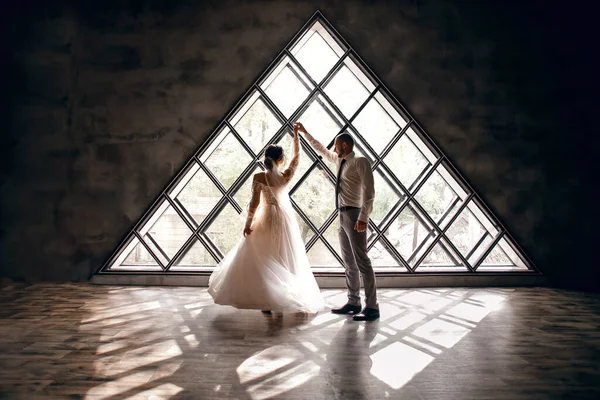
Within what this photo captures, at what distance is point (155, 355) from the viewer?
7.82 ft

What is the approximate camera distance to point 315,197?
4.35 m

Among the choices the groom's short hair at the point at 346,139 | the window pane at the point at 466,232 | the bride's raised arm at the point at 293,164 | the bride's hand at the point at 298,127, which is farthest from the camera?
the window pane at the point at 466,232

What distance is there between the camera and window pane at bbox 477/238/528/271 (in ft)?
14.2

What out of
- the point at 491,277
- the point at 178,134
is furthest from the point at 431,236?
the point at 178,134

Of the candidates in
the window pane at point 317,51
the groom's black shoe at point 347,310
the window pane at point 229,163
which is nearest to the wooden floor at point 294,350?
the groom's black shoe at point 347,310

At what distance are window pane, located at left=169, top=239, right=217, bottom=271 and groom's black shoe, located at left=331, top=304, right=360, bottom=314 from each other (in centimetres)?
163

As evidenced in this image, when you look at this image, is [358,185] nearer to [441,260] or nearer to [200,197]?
[441,260]

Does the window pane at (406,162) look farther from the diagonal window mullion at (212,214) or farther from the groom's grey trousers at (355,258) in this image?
the diagonal window mullion at (212,214)

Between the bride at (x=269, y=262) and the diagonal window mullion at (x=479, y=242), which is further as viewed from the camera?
the diagonal window mullion at (x=479, y=242)

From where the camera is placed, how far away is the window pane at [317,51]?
4289 mm

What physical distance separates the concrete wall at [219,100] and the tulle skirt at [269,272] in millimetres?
1523

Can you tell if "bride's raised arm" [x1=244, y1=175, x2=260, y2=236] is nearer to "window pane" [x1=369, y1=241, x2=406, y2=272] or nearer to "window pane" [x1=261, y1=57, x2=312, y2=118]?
"window pane" [x1=261, y1=57, x2=312, y2=118]

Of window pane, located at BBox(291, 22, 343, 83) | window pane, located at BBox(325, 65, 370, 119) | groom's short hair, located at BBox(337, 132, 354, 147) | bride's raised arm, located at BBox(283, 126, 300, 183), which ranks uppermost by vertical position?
window pane, located at BBox(291, 22, 343, 83)

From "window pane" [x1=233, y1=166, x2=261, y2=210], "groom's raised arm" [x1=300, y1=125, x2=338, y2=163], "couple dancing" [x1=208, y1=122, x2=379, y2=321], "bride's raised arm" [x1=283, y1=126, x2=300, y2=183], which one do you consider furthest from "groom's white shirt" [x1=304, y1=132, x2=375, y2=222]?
"window pane" [x1=233, y1=166, x2=261, y2=210]
